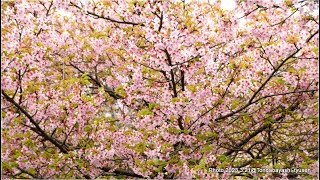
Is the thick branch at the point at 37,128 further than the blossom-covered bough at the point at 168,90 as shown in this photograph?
No

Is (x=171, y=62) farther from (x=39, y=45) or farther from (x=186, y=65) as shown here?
(x=39, y=45)

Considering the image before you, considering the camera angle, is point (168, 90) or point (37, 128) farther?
point (168, 90)

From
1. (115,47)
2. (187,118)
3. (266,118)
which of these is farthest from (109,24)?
(266,118)

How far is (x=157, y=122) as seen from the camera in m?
6.57

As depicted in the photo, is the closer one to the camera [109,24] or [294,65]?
[294,65]

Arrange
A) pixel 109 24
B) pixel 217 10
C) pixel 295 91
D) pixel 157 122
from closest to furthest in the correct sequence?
pixel 295 91 < pixel 157 122 < pixel 217 10 < pixel 109 24

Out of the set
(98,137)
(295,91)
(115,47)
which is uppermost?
(115,47)

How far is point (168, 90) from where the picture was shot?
6.62 metres

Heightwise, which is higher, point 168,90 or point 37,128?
point 168,90

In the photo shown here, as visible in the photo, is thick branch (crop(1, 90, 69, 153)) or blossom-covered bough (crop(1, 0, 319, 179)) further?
blossom-covered bough (crop(1, 0, 319, 179))

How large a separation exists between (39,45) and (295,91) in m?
4.03

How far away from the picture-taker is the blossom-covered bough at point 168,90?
605 centimetres

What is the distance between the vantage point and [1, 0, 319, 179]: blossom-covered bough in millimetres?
6047

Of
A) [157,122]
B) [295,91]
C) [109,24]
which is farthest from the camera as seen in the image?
[109,24]
